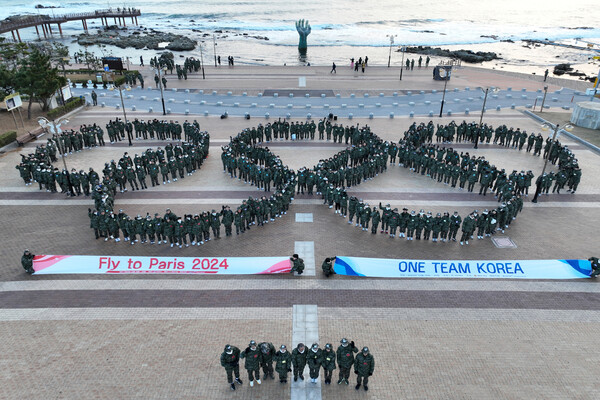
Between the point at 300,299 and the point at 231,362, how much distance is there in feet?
13.0

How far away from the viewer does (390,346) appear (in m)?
11.7

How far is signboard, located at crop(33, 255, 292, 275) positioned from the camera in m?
14.5

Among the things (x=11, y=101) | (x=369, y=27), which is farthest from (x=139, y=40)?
(x=11, y=101)

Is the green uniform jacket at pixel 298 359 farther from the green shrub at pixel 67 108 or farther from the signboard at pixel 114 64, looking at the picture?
the signboard at pixel 114 64

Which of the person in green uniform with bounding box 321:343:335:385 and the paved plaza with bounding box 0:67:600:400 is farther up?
the person in green uniform with bounding box 321:343:335:385

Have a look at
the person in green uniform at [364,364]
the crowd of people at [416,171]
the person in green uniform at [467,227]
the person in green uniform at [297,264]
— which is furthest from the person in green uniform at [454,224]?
the person in green uniform at [364,364]

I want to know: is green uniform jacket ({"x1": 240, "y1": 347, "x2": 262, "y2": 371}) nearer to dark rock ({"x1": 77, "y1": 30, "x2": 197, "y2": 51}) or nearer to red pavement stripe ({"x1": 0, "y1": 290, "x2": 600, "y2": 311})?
red pavement stripe ({"x1": 0, "y1": 290, "x2": 600, "y2": 311})

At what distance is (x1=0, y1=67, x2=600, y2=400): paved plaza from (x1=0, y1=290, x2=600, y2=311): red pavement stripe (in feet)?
0.17

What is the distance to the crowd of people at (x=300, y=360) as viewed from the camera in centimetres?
999

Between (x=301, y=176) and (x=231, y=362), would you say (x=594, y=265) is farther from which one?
(x=231, y=362)

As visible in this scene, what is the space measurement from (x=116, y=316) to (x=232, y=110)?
83.6ft

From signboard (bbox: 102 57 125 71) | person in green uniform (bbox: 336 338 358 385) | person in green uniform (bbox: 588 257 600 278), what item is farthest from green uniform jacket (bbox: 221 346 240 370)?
signboard (bbox: 102 57 125 71)

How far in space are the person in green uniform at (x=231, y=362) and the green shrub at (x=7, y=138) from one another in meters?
25.0

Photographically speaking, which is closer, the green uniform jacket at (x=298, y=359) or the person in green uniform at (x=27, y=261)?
the green uniform jacket at (x=298, y=359)
